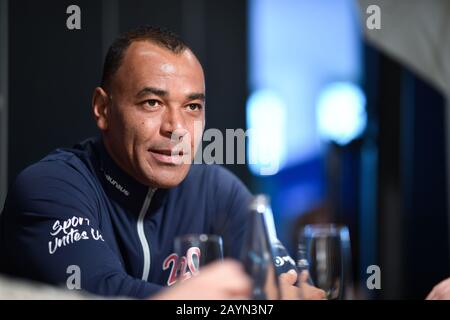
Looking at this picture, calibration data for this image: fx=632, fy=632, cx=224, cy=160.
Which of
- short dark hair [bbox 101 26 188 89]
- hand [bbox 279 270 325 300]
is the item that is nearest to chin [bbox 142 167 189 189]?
short dark hair [bbox 101 26 188 89]

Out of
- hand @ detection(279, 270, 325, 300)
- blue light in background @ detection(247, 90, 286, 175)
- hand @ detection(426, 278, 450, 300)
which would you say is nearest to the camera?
hand @ detection(279, 270, 325, 300)

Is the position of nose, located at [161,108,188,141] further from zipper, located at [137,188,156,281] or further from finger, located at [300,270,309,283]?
finger, located at [300,270,309,283]

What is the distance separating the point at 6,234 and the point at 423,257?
6.12 ft

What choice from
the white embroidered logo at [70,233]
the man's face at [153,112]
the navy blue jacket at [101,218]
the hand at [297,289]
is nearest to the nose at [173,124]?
the man's face at [153,112]

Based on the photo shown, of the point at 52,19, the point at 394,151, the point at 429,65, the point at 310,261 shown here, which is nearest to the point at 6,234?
the point at 52,19

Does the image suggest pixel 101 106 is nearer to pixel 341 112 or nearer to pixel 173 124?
pixel 173 124

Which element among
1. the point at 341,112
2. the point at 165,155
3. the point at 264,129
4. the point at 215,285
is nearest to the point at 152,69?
the point at 165,155

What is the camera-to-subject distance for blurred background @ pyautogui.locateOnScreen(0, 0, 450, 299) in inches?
63.3

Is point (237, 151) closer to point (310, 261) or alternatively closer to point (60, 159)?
point (60, 159)

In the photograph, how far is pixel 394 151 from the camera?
272cm

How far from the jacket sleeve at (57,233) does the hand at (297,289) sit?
35 centimetres

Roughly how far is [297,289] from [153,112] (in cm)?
A: 76

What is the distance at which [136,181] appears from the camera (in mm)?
1526

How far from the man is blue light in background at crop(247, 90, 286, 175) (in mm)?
244
